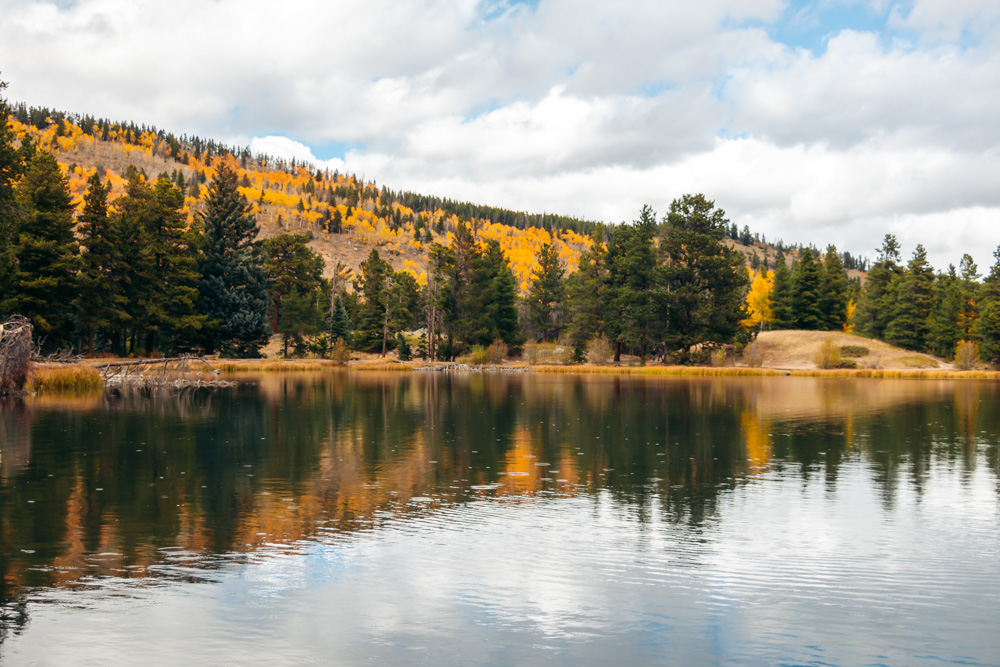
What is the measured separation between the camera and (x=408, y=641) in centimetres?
791

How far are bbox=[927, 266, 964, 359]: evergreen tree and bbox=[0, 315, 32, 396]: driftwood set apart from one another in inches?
3726

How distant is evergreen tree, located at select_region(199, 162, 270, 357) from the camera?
74.4 m

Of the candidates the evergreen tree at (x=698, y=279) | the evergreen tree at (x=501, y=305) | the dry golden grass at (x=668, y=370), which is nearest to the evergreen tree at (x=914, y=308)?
the evergreen tree at (x=698, y=279)

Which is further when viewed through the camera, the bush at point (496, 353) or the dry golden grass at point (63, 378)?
the bush at point (496, 353)

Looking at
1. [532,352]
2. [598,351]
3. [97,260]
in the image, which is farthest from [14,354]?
[532,352]

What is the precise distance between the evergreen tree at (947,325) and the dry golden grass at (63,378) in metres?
91.4

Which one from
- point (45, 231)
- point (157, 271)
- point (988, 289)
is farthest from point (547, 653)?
point (988, 289)

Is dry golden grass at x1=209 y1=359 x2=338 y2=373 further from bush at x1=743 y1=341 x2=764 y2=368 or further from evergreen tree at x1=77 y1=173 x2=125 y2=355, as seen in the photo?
bush at x1=743 y1=341 x2=764 y2=368

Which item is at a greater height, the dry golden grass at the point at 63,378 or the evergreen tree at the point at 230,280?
the evergreen tree at the point at 230,280

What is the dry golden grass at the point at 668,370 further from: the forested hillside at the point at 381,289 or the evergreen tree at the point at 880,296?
the evergreen tree at the point at 880,296

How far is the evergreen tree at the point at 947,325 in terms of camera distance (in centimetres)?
9044

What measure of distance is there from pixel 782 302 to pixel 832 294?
6.99 m

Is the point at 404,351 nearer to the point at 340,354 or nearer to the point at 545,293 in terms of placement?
the point at 340,354

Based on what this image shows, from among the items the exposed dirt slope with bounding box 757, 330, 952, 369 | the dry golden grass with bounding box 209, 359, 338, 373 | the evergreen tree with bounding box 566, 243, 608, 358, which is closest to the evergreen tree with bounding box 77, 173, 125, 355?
the dry golden grass with bounding box 209, 359, 338, 373
